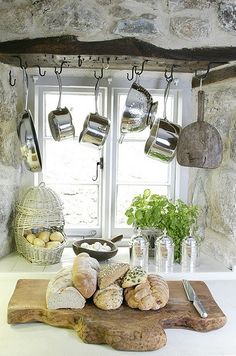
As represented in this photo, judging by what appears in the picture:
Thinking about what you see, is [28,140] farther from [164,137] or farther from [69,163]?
[164,137]

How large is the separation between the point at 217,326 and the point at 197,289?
0.20 meters

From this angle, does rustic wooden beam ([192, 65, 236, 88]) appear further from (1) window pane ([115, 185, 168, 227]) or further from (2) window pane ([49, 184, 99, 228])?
(2) window pane ([49, 184, 99, 228])

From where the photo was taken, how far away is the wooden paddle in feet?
5.11

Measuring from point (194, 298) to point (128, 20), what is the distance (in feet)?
3.07

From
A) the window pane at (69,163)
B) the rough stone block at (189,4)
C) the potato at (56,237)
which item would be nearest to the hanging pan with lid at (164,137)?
the rough stone block at (189,4)

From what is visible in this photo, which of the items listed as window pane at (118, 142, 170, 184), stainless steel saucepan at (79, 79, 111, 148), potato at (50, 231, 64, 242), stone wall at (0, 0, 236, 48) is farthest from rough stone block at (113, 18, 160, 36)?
potato at (50, 231, 64, 242)

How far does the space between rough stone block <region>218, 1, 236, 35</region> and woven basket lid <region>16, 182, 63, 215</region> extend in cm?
88

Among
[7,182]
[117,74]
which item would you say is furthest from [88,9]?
[7,182]

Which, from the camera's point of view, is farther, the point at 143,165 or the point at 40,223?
the point at 143,165

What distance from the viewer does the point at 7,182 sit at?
168cm

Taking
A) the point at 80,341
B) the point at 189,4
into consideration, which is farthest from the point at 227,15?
the point at 80,341

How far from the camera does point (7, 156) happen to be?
5.46ft

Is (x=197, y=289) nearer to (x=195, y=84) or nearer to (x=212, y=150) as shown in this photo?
(x=212, y=150)

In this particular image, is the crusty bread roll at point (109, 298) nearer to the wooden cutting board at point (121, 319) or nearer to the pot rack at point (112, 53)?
the wooden cutting board at point (121, 319)
